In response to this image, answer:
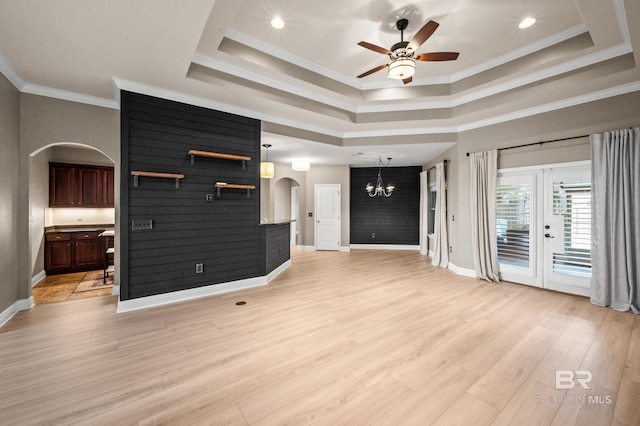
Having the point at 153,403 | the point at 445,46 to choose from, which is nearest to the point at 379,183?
the point at 445,46

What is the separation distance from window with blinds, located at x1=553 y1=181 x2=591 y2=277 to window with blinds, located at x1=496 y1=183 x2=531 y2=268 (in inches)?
15.3

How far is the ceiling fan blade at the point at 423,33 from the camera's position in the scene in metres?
2.42

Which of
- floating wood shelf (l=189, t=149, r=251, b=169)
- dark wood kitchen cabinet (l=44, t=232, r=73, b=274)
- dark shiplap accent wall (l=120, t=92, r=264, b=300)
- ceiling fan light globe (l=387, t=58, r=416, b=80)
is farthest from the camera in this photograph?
dark wood kitchen cabinet (l=44, t=232, r=73, b=274)

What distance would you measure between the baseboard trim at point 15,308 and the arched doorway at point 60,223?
0.32 meters

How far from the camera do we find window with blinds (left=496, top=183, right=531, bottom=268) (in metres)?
4.56

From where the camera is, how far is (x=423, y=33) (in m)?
2.56

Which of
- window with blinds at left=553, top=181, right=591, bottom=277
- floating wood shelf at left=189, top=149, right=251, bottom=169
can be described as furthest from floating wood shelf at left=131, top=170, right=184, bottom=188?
window with blinds at left=553, top=181, right=591, bottom=277

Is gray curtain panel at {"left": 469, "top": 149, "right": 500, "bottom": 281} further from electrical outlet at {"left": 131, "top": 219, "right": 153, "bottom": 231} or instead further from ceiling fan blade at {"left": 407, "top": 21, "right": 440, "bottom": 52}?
electrical outlet at {"left": 131, "top": 219, "right": 153, "bottom": 231}

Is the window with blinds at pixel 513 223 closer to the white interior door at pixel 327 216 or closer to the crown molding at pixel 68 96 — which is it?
the white interior door at pixel 327 216

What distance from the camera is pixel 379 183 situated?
844cm

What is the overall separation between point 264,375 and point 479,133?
5.40m

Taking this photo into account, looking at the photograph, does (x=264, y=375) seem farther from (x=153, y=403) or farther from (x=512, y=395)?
(x=512, y=395)

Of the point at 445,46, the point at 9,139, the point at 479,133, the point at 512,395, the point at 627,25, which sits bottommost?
the point at 512,395

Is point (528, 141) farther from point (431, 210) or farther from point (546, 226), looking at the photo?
point (431, 210)
